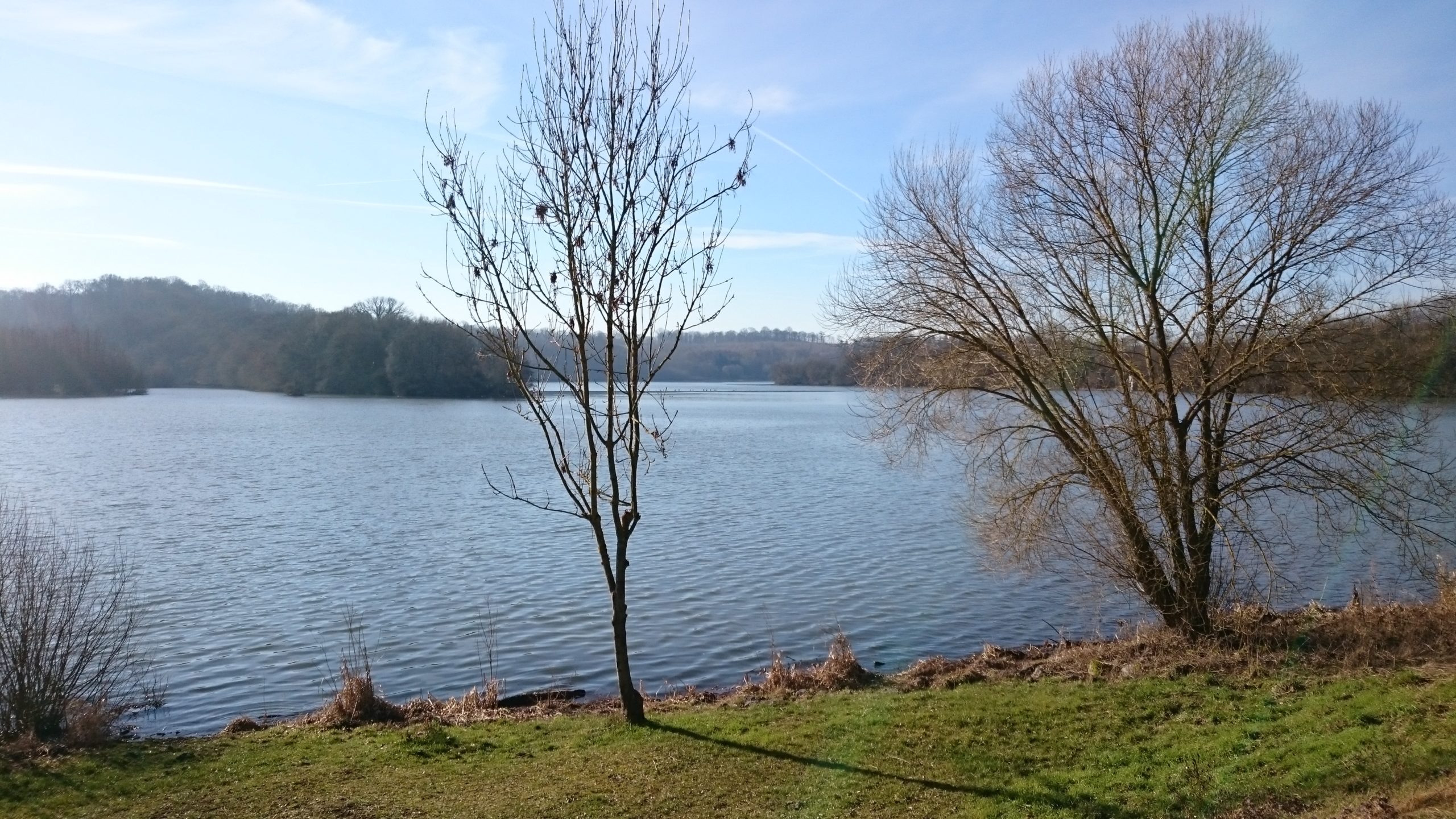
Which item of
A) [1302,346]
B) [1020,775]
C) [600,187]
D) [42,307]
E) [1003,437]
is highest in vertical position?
[42,307]

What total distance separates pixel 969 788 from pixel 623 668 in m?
3.92

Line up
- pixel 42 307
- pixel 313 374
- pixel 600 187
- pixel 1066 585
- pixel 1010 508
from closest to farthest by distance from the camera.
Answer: pixel 600 187 → pixel 1010 508 → pixel 1066 585 → pixel 313 374 → pixel 42 307

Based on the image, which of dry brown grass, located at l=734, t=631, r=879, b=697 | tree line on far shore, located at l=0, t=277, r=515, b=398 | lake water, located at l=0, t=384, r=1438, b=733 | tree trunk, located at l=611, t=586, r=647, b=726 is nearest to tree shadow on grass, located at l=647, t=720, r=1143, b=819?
tree trunk, located at l=611, t=586, r=647, b=726

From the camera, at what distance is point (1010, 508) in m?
14.9

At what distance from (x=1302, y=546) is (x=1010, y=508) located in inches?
393

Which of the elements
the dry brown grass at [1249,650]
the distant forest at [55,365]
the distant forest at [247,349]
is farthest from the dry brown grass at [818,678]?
the distant forest at [55,365]

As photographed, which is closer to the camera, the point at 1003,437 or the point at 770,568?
the point at 1003,437

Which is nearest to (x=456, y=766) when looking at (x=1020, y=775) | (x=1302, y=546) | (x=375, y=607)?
(x=1020, y=775)

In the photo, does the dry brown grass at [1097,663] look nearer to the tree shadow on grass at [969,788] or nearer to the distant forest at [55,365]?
the tree shadow on grass at [969,788]

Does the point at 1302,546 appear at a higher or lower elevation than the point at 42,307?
lower

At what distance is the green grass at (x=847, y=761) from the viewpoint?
23.9ft

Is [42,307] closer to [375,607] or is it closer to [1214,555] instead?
[375,607]

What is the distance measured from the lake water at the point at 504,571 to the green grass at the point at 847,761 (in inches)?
157

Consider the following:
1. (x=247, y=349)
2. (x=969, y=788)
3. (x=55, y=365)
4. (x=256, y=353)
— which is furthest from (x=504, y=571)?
(x=247, y=349)
